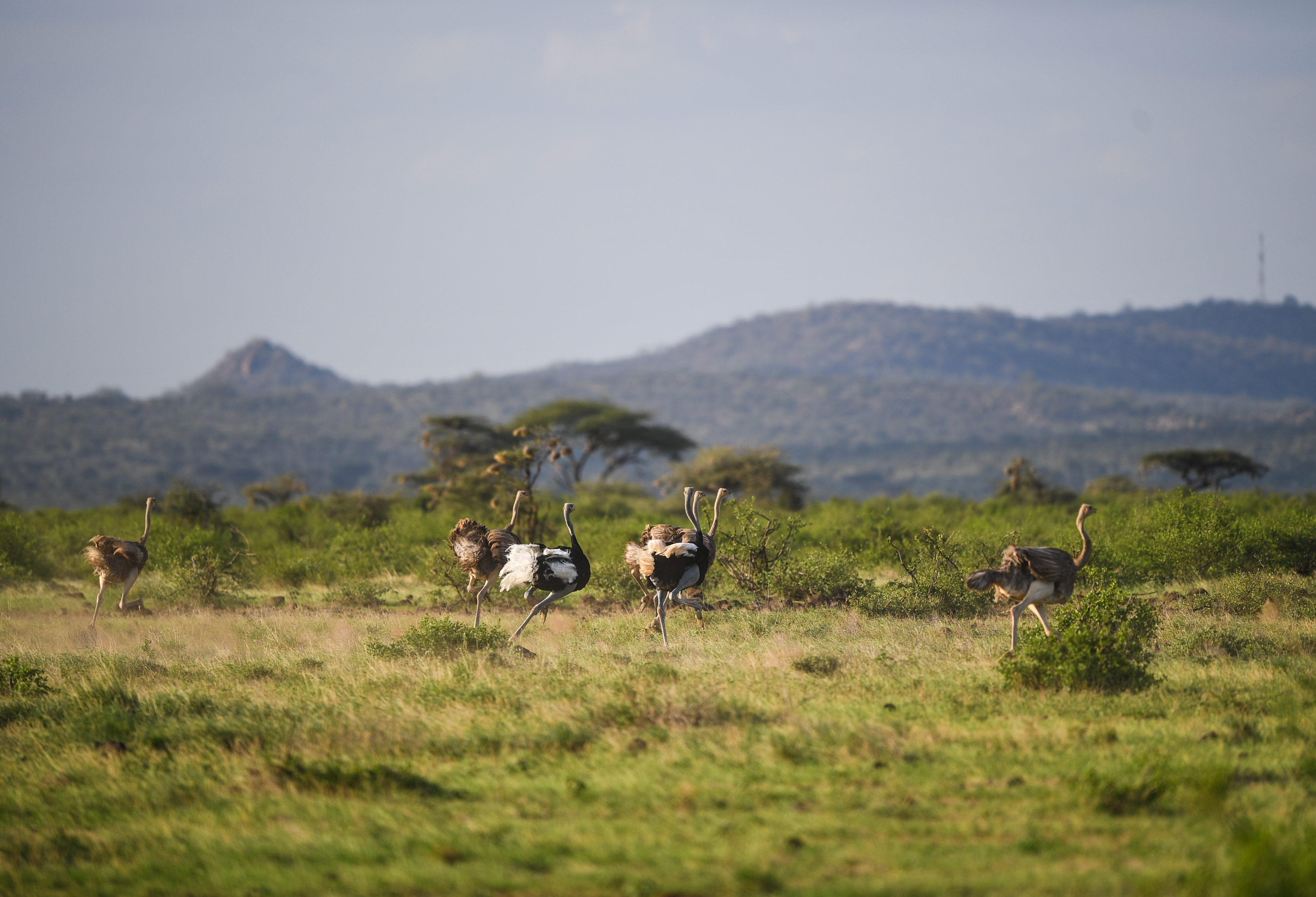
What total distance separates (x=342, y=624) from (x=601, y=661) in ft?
15.7

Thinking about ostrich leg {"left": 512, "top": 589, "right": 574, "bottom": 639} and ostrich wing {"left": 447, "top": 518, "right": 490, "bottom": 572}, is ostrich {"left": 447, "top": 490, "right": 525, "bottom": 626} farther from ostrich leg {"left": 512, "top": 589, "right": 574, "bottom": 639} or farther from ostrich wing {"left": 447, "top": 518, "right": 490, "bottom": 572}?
ostrich leg {"left": 512, "top": 589, "right": 574, "bottom": 639}

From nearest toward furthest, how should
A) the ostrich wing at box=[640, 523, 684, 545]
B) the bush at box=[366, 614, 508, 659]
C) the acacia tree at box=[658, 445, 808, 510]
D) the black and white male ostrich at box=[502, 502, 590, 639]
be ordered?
the bush at box=[366, 614, 508, 659], the black and white male ostrich at box=[502, 502, 590, 639], the ostrich wing at box=[640, 523, 684, 545], the acacia tree at box=[658, 445, 808, 510]

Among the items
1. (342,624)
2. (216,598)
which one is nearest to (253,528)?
(216,598)

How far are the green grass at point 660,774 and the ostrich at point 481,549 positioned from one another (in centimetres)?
223

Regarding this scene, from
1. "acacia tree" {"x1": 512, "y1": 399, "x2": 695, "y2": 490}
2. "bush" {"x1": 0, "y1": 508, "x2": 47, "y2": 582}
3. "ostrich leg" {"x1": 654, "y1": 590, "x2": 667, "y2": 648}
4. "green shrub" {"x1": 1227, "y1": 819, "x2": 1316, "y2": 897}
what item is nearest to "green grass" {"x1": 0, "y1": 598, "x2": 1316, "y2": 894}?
"green shrub" {"x1": 1227, "y1": 819, "x2": 1316, "y2": 897}

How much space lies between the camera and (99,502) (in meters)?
101

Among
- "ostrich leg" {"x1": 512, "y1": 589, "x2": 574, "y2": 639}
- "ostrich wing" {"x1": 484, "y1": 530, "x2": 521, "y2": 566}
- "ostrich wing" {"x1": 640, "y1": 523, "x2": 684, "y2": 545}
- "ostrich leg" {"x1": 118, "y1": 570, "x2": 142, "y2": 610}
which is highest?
"ostrich wing" {"x1": 640, "y1": 523, "x2": 684, "y2": 545}

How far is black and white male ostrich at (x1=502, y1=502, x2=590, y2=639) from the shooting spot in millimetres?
11398

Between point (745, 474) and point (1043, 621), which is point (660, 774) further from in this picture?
point (745, 474)

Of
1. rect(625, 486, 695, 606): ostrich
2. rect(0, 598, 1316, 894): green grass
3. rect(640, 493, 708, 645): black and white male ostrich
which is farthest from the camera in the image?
rect(625, 486, 695, 606): ostrich

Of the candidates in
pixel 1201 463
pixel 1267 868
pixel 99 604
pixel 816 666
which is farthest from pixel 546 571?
pixel 1201 463

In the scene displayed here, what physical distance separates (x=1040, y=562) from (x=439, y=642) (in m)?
6.03

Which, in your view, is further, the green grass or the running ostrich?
the running ostrich

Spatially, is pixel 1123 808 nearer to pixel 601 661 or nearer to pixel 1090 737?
pixel 1090 737
